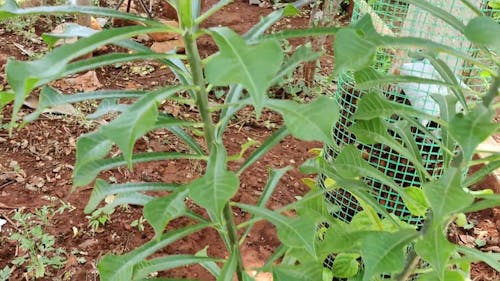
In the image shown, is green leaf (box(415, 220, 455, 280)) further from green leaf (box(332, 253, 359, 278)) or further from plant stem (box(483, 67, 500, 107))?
green leaf (box(332, 253, 359, 278))

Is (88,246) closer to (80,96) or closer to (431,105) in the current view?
(80,96)

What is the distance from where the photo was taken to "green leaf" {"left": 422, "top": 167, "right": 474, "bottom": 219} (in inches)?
37.9

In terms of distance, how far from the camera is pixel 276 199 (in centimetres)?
280

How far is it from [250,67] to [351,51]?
23 cm

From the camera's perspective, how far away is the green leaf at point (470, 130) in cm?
91

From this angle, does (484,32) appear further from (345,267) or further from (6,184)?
(6,184)

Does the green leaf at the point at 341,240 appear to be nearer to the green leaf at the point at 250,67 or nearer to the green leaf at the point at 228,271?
the green leaf at the point at 228,271

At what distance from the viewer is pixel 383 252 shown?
45.3 inches

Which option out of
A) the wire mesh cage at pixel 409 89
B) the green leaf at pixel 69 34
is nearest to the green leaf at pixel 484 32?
the green leaf at pixel 69 34

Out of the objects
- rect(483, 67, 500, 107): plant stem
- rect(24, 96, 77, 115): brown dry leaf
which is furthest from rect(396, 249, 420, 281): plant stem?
rect(24, 96, 77, 115): brown dry leaf

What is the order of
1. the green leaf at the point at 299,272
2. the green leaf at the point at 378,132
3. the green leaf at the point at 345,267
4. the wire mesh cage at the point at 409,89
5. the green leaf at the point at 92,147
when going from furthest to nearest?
the wire mesh cage at the point at 409,89 → the green leaf at the point at 345,267 → the green leaf at the point at 299,272 → the green leaf at the point at 378,132 → the green leaf at the point at 92,147

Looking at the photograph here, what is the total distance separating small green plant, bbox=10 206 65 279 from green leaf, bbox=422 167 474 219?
1.79 m

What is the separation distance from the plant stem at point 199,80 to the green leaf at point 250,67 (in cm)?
33

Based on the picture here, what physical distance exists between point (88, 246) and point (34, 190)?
1.59ft
